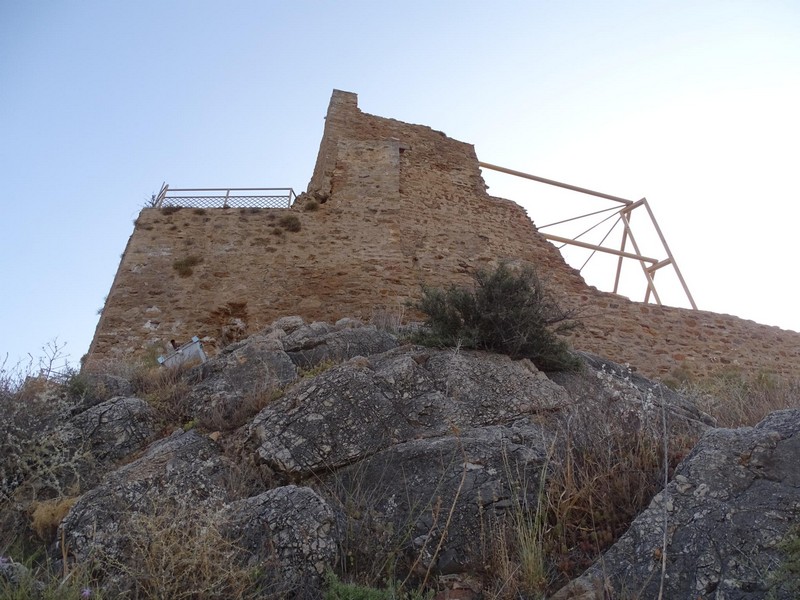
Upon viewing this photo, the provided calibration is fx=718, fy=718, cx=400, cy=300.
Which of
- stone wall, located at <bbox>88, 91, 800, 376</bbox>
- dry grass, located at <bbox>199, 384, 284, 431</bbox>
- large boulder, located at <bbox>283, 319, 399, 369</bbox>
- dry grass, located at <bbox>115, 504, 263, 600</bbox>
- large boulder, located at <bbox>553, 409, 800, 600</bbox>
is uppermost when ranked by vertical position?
stone wall, located at <bbox>88, 91, 800, 376</bbox>

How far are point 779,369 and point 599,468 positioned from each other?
28.3 feet

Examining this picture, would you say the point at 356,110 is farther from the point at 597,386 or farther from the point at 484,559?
the point at 484,559

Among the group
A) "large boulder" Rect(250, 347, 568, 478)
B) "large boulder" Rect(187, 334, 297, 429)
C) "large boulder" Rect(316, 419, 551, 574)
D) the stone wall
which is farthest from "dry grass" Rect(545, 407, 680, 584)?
the stone wall

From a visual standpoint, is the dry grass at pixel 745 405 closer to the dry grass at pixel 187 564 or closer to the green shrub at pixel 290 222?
the dry grass at pixel 187 564

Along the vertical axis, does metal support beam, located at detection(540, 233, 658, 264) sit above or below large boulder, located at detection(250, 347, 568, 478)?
above

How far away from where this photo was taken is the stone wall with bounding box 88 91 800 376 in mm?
9633

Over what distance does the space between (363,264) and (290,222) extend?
51.6 inches

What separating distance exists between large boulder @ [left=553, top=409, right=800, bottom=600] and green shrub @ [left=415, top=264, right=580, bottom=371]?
272 cm

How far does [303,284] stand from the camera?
9.97 metres

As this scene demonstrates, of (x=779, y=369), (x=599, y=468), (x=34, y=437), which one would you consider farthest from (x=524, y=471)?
(x=779, y=369)

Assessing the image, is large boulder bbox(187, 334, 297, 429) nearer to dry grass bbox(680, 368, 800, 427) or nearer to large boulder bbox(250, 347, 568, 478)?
large boulder bbox(250, 347, 568, 478)

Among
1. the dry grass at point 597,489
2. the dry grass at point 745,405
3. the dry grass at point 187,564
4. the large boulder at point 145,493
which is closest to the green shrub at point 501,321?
the dry grass at point 745,405

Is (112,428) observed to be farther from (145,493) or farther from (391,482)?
(391,482)

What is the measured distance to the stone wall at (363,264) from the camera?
963 cm
